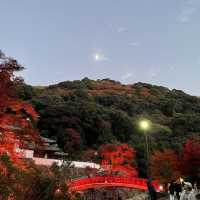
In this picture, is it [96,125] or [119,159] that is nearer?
[119,159]

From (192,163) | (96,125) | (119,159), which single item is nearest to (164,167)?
(192,163)

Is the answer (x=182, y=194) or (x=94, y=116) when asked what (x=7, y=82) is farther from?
(x=94, y=116)

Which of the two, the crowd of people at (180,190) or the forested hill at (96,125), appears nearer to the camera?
the crowd of people at (180,190)

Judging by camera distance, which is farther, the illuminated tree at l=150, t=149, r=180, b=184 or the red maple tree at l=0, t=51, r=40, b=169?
the illuminated tree at l=150, t=149, r=180, b=184

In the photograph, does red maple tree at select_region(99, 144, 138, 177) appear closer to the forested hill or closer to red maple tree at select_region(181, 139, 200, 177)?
the forested hill

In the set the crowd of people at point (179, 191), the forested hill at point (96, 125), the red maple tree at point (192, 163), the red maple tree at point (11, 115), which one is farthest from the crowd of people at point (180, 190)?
the forested hill at point (96, 125)

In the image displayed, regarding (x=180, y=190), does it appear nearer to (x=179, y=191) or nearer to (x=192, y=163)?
(x=179, y=191)

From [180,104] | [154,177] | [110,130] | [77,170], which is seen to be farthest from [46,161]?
[180,104]

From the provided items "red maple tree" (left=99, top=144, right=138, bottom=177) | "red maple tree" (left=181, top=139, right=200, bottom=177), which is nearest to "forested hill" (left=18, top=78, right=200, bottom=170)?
"red maple tree" (left=99, top=144, right=138, bottom=177)

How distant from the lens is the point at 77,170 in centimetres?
6062

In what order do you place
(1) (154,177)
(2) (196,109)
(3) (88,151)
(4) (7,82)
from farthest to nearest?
(2) (196,109), (3) (88,151), (1) (154,177), (4) (7,82)

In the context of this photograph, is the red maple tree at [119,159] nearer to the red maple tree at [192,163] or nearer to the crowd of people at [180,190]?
the red maple tree at [192,163]

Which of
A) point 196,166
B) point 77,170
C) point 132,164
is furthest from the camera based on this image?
point 132,164

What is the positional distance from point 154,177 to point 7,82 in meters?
36.8
